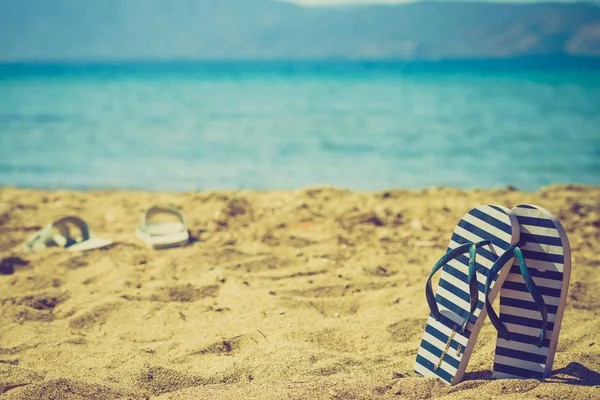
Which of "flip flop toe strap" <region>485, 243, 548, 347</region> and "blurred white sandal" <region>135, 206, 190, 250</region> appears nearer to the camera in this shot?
"flip flop toe strap" <region>485, 243, 548, 347</region>

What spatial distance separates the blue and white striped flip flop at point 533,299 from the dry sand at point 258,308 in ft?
0.31

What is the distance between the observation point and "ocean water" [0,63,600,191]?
810 cm

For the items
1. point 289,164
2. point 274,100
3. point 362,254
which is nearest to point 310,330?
point 362,254

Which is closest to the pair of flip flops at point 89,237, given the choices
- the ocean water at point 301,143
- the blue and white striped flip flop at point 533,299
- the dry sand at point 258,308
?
the dry sand at point 258,308

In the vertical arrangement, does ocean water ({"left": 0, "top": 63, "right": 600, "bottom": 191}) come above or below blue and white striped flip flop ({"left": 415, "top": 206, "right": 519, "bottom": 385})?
above

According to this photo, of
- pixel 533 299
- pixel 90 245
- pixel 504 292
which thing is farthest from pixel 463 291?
pixel 90 245

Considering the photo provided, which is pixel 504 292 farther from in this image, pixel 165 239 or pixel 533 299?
pixel 165 239

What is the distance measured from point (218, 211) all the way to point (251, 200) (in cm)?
51

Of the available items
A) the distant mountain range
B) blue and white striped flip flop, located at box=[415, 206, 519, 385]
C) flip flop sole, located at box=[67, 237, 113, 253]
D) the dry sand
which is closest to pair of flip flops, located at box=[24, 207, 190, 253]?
flip flop sole, located at box=[67, 237, 113, 253]

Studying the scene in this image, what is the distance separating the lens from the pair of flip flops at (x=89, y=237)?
4.35m

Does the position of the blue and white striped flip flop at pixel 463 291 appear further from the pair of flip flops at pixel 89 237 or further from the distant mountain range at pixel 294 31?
the distant mountain range at pixel 294 31

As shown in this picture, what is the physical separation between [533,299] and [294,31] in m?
152

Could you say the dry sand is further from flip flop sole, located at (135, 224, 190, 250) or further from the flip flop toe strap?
the flip flop toe strap

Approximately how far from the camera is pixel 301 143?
430 inches
